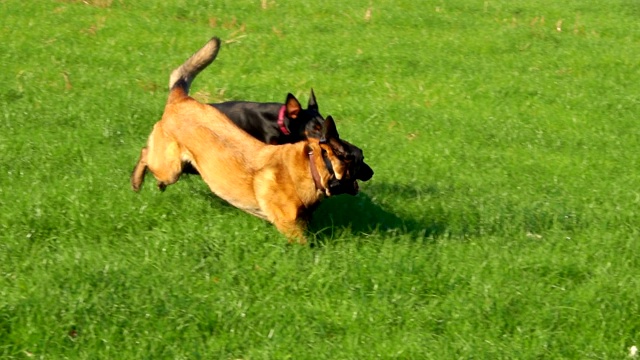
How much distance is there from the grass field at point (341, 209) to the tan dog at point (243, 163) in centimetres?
22

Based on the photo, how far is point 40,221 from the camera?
771 cm

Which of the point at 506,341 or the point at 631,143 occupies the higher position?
the point at 506,341

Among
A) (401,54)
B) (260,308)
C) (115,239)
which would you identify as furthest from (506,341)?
(401,54)

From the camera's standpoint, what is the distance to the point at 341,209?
8.48 meters

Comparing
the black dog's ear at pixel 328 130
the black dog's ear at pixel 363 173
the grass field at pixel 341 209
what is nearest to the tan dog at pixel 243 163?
the black dog's ear at pixel 328 130

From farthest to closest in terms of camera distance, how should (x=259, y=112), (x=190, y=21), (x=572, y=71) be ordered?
(x=190, y=21), (x=572, y=71), (x=259, y=112)

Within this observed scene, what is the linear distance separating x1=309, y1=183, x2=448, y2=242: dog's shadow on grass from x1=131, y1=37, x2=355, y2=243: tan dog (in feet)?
1.30

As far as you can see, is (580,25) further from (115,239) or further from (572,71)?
(115,239)

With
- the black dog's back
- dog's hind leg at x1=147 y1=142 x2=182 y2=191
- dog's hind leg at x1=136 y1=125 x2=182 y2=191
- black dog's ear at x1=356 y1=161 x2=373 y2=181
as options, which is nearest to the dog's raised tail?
dog's hind leg at x1=136 y1=125 x2=182 y2=191

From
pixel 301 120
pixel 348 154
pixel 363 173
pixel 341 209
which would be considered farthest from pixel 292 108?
pixel 348 154

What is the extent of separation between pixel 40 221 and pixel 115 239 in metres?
0.62

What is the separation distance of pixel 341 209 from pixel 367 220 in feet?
0.91

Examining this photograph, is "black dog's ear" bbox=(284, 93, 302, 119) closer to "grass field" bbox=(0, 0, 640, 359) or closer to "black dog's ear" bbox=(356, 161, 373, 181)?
"grass field" bbox=(0, 0, 640, 359)

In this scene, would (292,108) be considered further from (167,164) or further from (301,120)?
(167,164)
